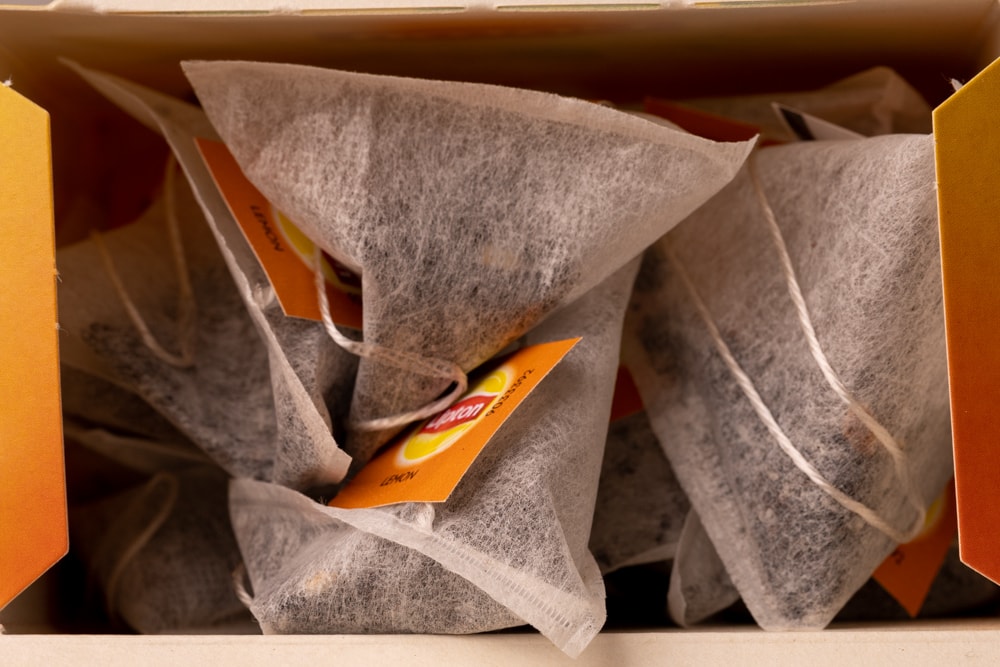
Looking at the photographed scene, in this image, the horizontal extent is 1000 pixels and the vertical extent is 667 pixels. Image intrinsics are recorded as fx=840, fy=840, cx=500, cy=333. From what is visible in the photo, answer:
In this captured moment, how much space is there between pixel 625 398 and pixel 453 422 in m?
0.18

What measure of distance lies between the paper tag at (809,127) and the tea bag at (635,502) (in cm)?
23

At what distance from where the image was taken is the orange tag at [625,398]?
0.63m

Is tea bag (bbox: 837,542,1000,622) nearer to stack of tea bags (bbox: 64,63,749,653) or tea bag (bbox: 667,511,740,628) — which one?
tea bag (bbox: 667,511,740,628)

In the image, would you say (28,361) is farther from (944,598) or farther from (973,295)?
(944,598)

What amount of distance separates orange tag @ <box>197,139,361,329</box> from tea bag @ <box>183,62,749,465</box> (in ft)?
0.11

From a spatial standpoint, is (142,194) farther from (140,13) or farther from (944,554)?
(944,554)

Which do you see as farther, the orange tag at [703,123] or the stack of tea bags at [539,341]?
the orange tag at [703,123]

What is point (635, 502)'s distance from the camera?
62cm

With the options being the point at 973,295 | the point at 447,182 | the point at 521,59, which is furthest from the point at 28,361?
the point at 973,295

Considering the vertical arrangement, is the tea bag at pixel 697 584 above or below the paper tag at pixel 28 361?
below

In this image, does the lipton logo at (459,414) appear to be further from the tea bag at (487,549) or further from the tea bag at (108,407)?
the tea bag at (108,407)

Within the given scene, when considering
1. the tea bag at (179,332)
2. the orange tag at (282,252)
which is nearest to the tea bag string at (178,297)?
the tea bag at (179,332)

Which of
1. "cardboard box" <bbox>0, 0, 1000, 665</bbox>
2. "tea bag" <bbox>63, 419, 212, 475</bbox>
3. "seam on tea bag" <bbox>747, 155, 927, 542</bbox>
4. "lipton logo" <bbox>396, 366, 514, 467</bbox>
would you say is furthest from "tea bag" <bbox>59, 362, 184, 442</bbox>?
"seam on tea bag" <bbox>747, 155, 927, 542</bbox>

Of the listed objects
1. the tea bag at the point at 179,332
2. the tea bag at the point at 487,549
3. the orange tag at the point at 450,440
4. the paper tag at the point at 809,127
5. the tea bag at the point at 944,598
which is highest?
the paper tag at the point at 809,127
